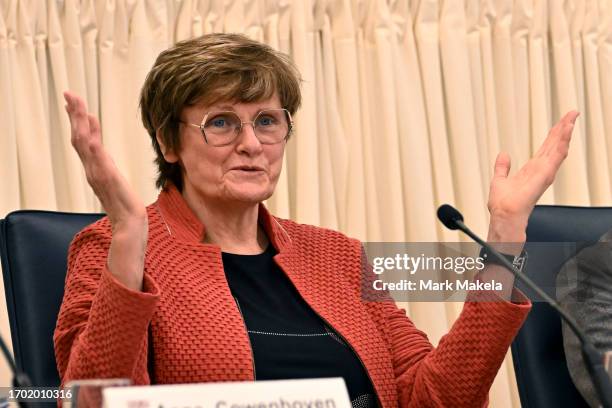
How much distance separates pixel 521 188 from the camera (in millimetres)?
1719

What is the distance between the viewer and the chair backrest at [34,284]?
1749 mm

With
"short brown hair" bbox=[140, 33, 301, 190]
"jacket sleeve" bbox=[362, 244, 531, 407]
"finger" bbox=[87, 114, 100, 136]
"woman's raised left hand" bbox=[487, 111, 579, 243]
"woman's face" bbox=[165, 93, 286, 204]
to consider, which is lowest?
"jacket sleeve" bbox=[362, 244, 531, 407]

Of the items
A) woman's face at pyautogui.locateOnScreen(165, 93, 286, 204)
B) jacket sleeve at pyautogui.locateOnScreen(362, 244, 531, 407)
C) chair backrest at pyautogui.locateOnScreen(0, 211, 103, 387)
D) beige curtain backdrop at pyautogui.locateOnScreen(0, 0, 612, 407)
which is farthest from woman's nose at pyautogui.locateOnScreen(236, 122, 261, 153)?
beige curtain backdrop at pyautogui.locateOnScreen(0, 0, 612, 407)

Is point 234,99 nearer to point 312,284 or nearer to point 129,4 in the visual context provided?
point 312,284

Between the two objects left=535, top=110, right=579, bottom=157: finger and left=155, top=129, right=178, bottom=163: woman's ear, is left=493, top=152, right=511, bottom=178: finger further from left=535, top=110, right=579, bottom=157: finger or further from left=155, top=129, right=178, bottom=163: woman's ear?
left=155, top=129, right=178, bottom=163: woman's ear

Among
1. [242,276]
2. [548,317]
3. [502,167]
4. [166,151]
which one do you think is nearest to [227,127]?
[166,151]

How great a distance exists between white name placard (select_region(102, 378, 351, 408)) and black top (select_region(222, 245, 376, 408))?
0.57 m

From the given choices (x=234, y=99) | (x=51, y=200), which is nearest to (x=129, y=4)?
(x=51, y=200)

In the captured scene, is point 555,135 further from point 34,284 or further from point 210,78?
point 34,284

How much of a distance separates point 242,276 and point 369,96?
42.4 inches

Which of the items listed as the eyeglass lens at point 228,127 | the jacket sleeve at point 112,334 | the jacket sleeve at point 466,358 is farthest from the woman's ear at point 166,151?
the jacket sleeve at point 466,358

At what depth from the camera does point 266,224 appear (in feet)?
6.71

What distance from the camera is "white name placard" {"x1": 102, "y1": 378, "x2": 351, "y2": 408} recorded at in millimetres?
1067

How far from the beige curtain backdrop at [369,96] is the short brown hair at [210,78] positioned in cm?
61
